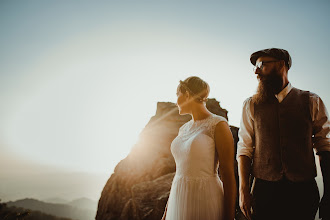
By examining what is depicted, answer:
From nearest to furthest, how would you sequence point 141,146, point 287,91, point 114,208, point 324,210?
point 324,210 → point 287,91 → point 114,208 → point 141,146

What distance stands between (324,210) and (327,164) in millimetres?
492

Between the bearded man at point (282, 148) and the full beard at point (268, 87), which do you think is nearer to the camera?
the bearded man at point (282, 148)

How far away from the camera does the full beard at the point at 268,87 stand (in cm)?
237

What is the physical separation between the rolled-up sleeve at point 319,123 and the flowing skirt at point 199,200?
127cm

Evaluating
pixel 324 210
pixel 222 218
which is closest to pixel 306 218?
pixel 324 210

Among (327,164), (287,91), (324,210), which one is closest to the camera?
(324,210)

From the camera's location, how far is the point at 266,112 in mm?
2312

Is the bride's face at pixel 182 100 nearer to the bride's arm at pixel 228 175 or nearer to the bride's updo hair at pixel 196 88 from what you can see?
the bride's updo hair at pixel 196 88

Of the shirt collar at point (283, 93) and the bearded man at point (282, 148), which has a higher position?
the shirt collar at point (283, 93)

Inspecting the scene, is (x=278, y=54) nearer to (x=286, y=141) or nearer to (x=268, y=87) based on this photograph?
(x=268, y=87)

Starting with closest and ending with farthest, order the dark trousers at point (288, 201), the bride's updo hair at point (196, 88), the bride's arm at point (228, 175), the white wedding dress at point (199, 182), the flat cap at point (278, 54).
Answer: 1. the dark trousers at point (288, 201)
2. the bride's arm at point (228, 175)
3. the white wedding dress at point (199, 182)
4. the flat cap at point (278, 54)
5. the bride's updo hair at point (196, 88)

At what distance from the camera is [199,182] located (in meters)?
2.27

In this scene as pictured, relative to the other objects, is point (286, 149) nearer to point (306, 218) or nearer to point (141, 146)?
point (306, 218)

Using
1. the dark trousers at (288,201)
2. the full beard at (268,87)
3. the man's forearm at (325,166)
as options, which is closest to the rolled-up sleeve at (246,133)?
the full beard at (268,87)
